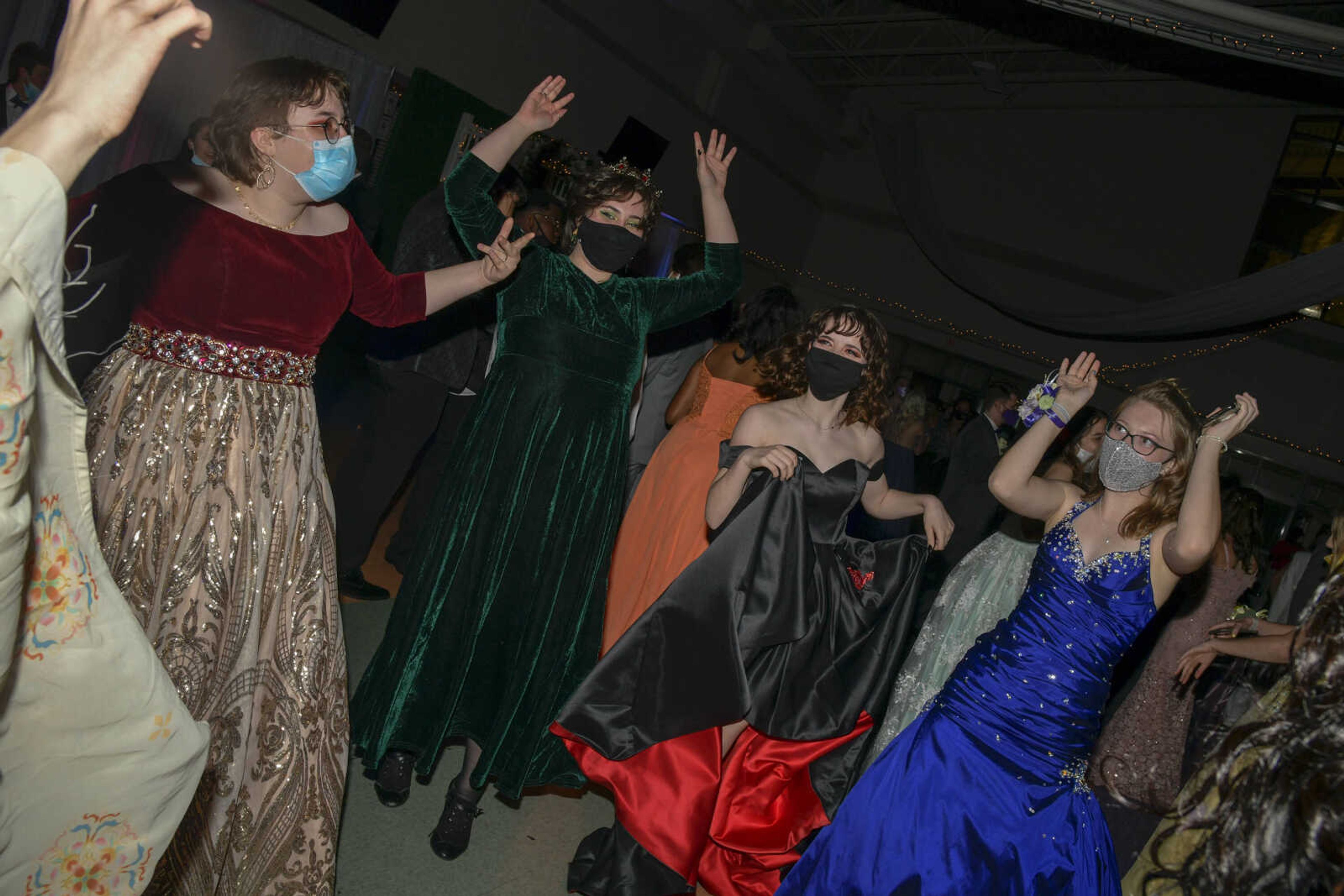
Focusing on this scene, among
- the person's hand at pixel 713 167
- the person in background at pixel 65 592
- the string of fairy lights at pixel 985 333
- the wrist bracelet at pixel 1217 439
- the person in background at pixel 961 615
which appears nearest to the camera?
the person in background at pixel 65 592

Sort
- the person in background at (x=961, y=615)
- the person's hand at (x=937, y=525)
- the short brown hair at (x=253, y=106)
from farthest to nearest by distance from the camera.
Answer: the person in background at (x=961, y=615) < the person's hand at (x=937, y=525) < the short brown hair at (x=253, y=106)

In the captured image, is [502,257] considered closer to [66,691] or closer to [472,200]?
[472,200]

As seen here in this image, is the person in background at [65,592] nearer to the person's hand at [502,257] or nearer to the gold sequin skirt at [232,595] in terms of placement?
the gold sequin skirt at [232,595]

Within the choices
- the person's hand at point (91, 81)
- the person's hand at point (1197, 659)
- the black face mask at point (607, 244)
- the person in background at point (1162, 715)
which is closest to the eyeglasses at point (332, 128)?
the black face mask at point (607, 244)

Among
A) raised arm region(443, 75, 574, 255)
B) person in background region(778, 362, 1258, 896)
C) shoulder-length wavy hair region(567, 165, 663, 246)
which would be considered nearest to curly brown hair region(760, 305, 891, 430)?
person in background region(778, 362, 1258, 896)

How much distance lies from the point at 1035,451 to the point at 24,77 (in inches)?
200

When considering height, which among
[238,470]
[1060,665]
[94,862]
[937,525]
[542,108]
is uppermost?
[542,108]

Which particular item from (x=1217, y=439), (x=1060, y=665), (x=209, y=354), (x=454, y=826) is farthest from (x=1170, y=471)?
(x=209, y=354)

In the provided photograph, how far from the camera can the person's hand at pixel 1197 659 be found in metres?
3.46

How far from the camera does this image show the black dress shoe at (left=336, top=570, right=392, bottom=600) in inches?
149

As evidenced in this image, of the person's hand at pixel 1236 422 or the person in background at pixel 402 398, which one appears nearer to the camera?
the person's hand at pixel 1236 422

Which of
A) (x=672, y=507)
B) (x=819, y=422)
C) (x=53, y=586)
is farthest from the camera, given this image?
(x=672, y=507)

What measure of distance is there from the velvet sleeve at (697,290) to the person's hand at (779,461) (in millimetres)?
584

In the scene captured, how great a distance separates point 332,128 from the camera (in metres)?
1.93
